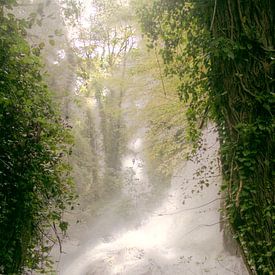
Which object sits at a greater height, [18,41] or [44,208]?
[18,41]

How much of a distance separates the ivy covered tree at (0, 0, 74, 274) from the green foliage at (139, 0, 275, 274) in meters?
1.82

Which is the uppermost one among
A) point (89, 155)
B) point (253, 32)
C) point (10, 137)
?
point (89, 155)

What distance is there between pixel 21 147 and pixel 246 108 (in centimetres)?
230

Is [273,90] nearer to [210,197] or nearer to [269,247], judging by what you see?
[269,247]

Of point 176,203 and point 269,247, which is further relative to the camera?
point 176,203

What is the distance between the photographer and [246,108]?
150 inches

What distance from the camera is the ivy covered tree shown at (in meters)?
3.50

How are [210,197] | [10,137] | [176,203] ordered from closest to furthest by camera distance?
[10,137] → [210,197] → [176,203]

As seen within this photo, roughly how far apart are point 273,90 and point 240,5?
979mm

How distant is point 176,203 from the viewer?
15.6 meters

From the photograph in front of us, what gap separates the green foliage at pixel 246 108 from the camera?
11.8ft

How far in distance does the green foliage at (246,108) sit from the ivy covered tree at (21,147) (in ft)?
5.98

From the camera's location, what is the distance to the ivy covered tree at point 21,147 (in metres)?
3.50

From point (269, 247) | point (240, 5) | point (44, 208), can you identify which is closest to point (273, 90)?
point (240, 5)
